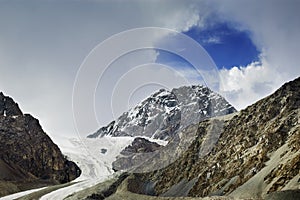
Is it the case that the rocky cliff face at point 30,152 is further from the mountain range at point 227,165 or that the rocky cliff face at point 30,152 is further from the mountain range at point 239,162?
the mountain range at point 239,162

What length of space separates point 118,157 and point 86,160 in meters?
21.5

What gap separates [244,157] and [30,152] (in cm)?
9582

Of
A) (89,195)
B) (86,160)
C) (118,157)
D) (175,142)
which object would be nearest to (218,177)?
(89,195)

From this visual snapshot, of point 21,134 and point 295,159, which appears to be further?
point 21,134

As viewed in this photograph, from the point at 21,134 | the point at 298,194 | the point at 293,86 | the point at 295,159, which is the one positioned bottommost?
the point at 298,194

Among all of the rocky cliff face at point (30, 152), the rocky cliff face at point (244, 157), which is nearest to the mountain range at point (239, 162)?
the rocky cliff face at point (244, 157)

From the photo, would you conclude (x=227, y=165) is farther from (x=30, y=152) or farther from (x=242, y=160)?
(x=30, y=152)

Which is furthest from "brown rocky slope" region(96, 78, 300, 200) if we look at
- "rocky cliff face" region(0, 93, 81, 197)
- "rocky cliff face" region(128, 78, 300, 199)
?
"rocky cliff face" region(0, 93, 81, 197)

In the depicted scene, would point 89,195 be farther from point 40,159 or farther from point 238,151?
point 40,159

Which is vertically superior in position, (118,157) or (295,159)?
(118,157)

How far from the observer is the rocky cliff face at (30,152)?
140m

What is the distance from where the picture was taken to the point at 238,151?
75.6 meters

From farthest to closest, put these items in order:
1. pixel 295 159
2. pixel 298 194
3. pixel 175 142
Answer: pixel 175 142 < pixel 295 159 < pixel 298 194

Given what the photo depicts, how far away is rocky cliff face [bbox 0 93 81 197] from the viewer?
461 ft
